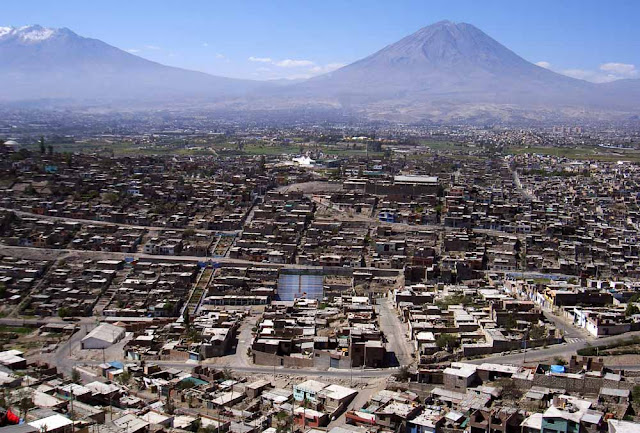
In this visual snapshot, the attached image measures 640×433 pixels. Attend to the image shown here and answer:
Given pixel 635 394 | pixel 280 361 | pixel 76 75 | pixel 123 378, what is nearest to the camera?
pixel 635 394

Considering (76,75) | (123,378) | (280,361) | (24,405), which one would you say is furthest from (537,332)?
(76,75)

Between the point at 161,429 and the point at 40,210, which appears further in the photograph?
the point at 40,210

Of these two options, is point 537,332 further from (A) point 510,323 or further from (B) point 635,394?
(B) point 635,394

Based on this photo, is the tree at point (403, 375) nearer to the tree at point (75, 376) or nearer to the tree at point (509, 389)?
the tree at point (509, 389)

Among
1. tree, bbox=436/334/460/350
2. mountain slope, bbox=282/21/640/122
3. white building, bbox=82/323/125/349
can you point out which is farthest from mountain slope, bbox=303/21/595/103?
tree, bbox=436/334/460/350

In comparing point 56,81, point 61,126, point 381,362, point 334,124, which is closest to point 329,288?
point 381,362

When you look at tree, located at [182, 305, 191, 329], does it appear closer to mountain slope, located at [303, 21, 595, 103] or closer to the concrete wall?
the concrete wall

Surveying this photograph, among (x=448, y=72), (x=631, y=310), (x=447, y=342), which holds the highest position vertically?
(x=448, y=72)

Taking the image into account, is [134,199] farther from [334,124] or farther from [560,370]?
[334,124]
